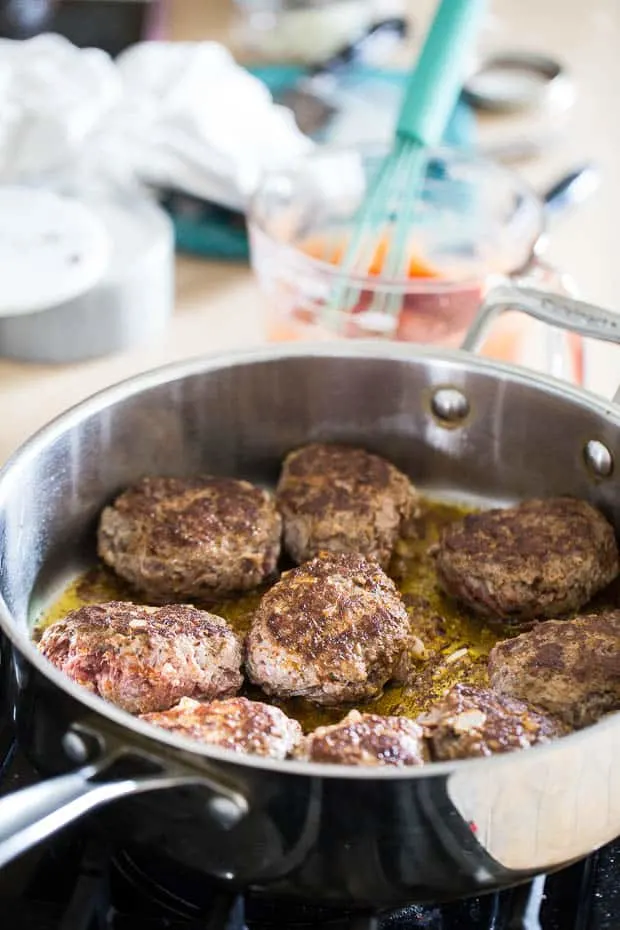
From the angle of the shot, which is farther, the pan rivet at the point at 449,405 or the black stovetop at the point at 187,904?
the pan rivet at the point at 449,405

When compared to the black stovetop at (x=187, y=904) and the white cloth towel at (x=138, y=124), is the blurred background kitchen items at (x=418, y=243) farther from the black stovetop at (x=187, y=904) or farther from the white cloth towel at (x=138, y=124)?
the black stovetop at (x=187, y=904)

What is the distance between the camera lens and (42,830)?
2.33 feet

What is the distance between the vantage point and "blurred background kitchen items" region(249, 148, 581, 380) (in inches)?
56.1

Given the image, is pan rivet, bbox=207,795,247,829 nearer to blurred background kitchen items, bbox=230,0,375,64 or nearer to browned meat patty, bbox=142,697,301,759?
browned meat patty, bbox=142,697,301,759

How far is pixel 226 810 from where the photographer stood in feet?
2.49

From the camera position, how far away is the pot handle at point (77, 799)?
2.32 feet

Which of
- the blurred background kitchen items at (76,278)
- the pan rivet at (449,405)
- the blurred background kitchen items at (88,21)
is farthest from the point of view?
the blurred background kitchen items at (88,21)

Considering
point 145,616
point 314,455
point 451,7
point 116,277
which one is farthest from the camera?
point 116,277

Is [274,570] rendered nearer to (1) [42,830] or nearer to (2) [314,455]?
(2) [314,455]

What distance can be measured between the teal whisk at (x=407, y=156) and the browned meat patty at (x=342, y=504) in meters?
0.25

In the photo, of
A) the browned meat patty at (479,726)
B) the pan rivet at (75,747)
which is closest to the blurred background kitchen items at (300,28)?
the browned meat patty at (479,726)

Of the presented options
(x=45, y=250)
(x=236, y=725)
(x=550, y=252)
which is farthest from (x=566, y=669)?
(x=550, y=252)

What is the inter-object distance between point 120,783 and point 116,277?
0.91 meters

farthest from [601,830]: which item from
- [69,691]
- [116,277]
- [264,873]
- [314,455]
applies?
[116,277]
